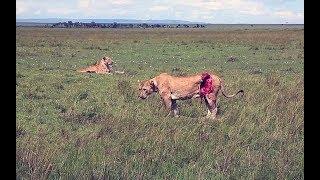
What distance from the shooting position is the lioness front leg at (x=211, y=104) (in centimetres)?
575

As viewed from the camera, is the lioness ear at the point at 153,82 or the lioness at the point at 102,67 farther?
the lioness at the point at 102,67

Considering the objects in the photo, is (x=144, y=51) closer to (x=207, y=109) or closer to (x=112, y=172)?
(x=207, y=109)

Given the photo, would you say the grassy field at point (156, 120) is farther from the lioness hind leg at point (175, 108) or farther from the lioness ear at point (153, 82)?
the lioness ear at point (153, 82)

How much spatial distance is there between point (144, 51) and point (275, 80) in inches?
79.4

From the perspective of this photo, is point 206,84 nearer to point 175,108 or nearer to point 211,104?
point 211,104

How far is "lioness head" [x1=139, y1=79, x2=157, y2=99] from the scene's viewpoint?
5.88m

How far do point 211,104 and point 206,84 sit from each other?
303 millimetres

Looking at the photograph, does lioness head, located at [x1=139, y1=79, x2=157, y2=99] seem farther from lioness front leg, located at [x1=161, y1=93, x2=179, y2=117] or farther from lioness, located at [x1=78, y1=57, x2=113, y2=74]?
lioness, located at [x1=78, y1=57, x2=113, y2=74]

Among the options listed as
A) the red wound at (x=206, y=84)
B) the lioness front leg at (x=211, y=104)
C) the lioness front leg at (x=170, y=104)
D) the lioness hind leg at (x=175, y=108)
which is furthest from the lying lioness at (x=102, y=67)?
the lioness front leg at (x=211, y=104)

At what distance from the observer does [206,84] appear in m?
6.03

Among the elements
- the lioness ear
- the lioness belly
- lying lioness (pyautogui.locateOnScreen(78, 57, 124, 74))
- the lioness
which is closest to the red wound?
the lioness belly

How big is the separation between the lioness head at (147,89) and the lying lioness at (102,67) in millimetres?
461

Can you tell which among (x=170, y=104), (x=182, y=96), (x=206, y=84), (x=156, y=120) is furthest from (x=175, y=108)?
(x=206, y=84)

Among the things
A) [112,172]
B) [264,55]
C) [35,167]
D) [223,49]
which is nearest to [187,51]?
[223,49]
